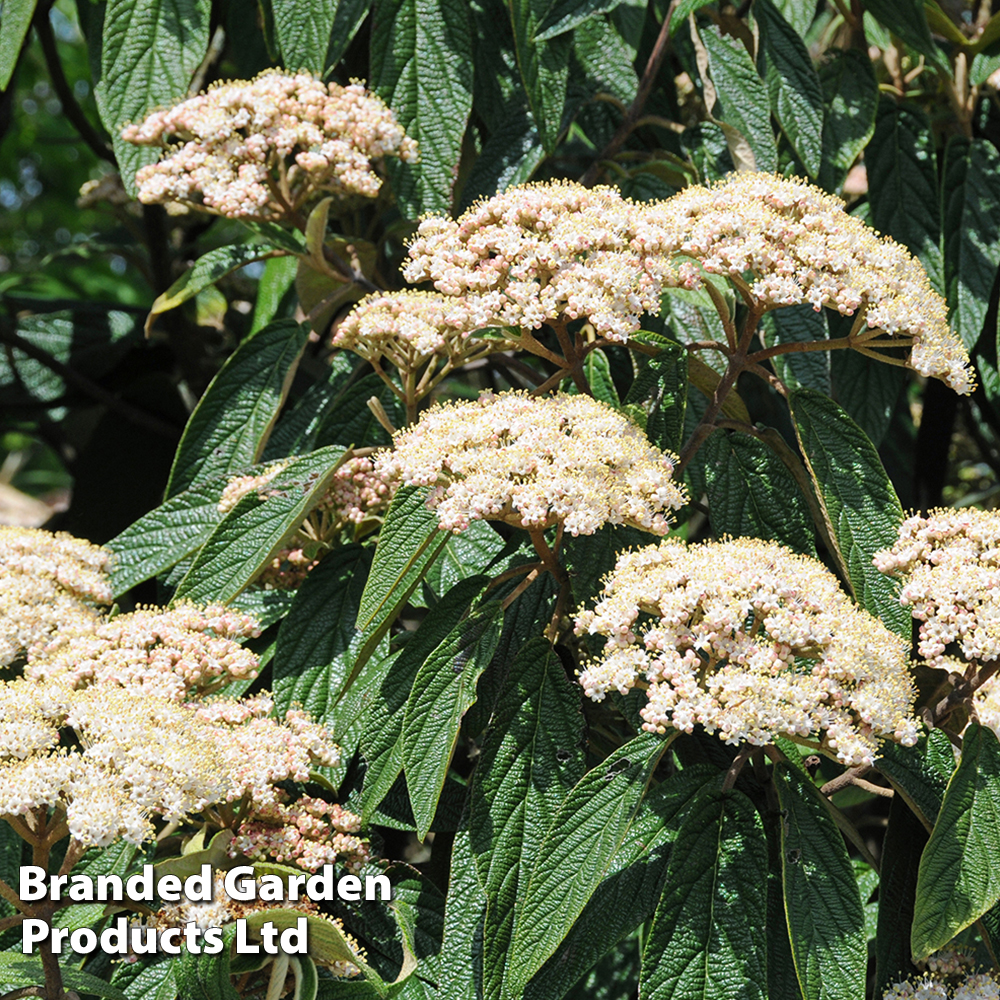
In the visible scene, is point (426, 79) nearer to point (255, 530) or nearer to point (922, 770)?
point (255, 530)

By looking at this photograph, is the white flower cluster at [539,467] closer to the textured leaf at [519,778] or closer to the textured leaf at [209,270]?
the textured leaf at [519,778]

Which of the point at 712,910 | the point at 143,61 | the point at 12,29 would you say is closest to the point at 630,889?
the point at 712,910

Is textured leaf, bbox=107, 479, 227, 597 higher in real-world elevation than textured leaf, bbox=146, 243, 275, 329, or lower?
lower

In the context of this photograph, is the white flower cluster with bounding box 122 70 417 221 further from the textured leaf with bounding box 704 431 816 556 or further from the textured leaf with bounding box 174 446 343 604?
the textured leaf with bounding box 704 431 816 556

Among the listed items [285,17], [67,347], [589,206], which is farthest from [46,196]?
[589,206]

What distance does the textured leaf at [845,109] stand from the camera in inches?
90.9

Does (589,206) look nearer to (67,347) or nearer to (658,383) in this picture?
(658,383)

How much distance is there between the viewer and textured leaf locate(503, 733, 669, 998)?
138cm

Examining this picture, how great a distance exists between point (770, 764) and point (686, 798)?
18cm

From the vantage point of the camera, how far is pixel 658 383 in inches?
71.5

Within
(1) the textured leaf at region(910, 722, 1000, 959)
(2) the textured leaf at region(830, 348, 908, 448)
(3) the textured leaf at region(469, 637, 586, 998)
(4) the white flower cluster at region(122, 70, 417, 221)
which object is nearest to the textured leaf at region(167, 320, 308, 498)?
(4) the white flower cluster at region(122, 70, 417, 221)

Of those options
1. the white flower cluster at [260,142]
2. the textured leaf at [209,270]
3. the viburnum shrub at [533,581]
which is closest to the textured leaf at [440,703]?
the viburnum shrub at [533,581]

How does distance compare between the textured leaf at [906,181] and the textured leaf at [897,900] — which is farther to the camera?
the textured leaf at [906,181]

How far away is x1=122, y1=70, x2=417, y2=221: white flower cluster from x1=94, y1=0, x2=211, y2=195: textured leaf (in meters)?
0.10
